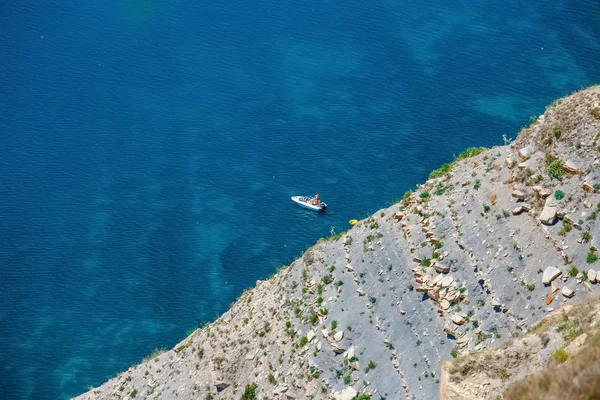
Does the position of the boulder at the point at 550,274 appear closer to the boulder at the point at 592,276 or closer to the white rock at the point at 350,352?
the boulder at the point at 592,276

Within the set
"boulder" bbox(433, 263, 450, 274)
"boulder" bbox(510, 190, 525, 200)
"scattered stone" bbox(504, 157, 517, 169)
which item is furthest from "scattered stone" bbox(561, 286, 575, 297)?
"scattered stone" bbox(504, 157, 517, 169)

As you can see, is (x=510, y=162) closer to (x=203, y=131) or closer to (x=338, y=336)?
(x=338, y=336)

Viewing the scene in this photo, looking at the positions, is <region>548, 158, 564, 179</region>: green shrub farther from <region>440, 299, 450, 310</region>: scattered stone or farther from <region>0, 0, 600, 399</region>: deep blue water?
<region>0, 0, 600, 399</region>: deep blue water

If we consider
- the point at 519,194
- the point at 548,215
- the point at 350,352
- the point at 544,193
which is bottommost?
the point at 350,352

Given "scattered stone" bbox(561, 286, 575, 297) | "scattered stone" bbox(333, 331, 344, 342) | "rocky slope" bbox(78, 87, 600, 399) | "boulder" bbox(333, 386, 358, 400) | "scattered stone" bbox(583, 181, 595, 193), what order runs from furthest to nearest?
"scattered stone" bbox(333, 331, 344, 342)
"boulder" bbox(333, 386, 358, 400)
"scattered stone" bbox(583, 181, 595, 193)
"rocky slope" bbox(78, 87, 600, 399)
"scattered stone" bbox(561, 286, 575, 297)

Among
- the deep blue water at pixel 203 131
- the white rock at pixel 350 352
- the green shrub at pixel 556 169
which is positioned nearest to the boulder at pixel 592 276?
the green shrub at pixel 556 169

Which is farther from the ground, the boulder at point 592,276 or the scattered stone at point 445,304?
the boulder at point 592,276

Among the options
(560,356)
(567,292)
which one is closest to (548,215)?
(567,292)
